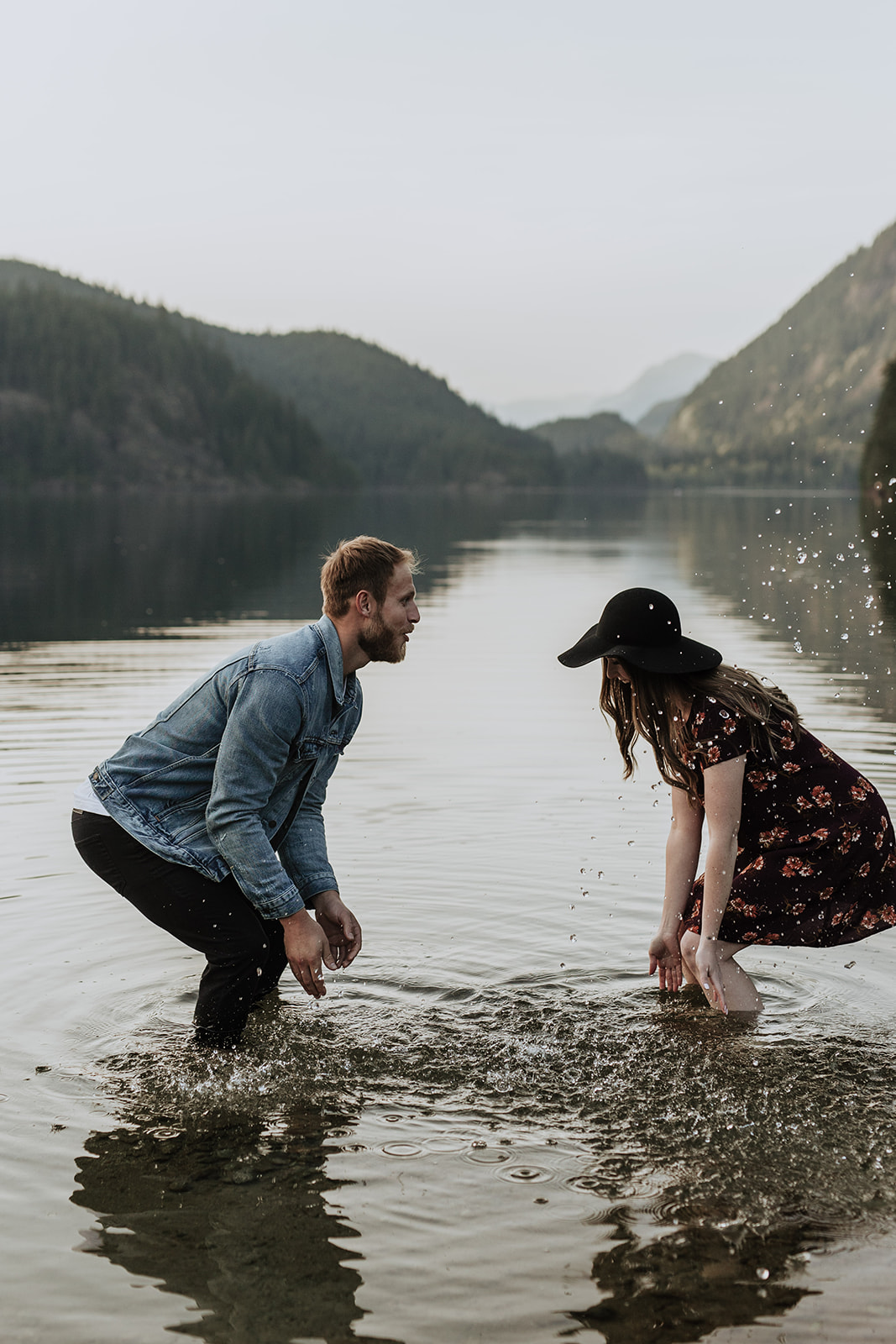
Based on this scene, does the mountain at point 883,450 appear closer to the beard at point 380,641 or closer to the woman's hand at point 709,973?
the woman's hand at point 709,973

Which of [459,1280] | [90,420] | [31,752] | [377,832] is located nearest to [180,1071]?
[459,1280]

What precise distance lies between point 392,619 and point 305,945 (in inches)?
51.4

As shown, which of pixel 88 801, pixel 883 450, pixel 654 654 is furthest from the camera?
pixel 883 450

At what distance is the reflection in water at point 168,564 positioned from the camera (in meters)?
23.9

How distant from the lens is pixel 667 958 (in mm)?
5895

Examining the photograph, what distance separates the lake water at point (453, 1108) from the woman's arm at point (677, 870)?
16.4 inches

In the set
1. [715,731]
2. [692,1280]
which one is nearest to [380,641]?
[715,731]

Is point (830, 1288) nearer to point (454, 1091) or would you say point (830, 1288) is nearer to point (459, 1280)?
point (459, 1280)

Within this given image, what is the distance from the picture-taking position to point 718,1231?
4223 mm

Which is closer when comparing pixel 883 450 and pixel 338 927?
pixel 338 927

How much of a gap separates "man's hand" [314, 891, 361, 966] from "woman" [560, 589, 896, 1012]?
131 cm

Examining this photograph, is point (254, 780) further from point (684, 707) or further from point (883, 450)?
point (883, 450)

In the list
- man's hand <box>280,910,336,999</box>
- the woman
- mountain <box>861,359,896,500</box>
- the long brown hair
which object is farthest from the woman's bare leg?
mountain <box>861,359,896,500</box>

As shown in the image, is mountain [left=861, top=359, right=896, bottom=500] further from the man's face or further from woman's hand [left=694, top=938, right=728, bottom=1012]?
the man's face
